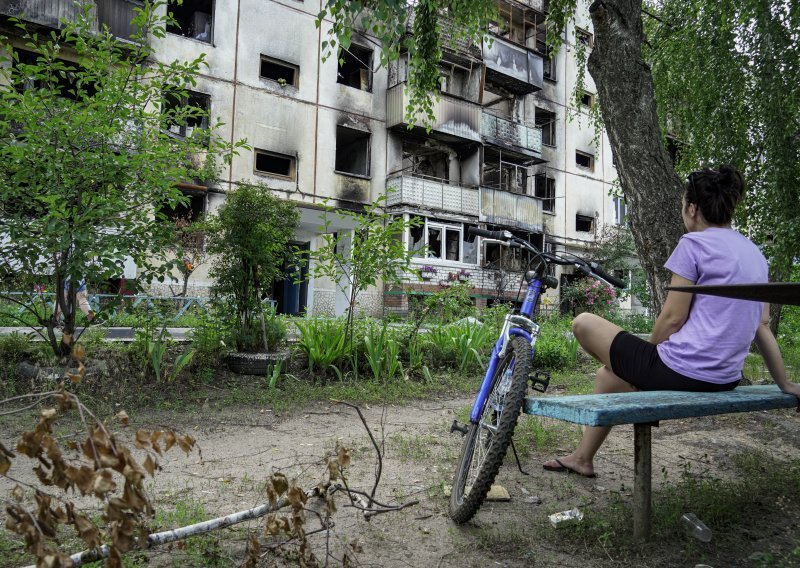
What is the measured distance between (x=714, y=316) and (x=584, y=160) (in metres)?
27.1

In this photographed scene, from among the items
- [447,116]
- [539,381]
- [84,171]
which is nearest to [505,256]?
[447,116]

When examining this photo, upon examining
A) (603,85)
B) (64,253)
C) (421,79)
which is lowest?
(64,253)

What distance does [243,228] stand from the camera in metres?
5.99

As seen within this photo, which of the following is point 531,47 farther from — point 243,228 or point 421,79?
point 243,228

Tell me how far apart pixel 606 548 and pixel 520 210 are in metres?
22.1

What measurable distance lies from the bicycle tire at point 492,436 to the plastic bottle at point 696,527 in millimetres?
844

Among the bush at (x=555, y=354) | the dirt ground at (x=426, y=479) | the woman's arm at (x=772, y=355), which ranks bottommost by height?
the dirt ground at (x=426, y=479)

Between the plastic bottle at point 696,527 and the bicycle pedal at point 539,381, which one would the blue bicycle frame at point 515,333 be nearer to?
the bicycle pedal at point 539,381

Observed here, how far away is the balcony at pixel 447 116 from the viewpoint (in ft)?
68.9

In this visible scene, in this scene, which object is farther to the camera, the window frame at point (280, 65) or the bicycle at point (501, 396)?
the window frame at point (280, 65)

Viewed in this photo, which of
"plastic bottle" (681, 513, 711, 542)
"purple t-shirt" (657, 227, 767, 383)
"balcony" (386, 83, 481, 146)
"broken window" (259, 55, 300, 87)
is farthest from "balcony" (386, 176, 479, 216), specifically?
"plastic bottle" (681, 513, 711, 542)

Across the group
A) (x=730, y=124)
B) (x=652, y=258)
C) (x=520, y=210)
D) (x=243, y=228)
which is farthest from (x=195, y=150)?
(x=520, y=210)

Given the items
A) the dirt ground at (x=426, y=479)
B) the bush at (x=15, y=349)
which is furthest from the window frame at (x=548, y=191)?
the bush at (x=15, y=349)

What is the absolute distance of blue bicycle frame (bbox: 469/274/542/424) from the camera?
9.48ft
